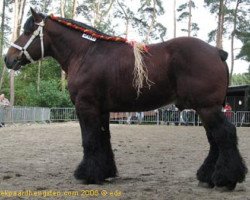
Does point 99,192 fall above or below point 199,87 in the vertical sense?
below

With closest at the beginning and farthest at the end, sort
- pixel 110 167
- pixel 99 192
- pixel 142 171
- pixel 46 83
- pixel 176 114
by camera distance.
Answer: pixel 99 192 < pixel 110 167 < pixel 142 171 < pixel 176 114 < pixel 46 83

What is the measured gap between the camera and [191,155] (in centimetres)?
1092

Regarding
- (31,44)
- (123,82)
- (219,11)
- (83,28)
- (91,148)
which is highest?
(219,11)

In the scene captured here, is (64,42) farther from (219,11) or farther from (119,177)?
(219,11)

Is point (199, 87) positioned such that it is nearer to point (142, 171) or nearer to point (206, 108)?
point (206, 108)

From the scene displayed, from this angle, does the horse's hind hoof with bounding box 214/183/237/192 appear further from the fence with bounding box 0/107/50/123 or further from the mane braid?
the fence with bounding box 0/107/50/123

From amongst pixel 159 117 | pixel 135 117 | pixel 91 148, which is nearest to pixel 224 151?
pixel 91 148

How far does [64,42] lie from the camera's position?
7535 mm

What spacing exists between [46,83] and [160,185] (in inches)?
1221

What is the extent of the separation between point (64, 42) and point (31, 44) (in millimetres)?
553

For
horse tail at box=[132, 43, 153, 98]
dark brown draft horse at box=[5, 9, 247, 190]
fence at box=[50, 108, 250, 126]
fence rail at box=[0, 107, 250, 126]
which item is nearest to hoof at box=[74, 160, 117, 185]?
dark brown draft horse at box=[5, 9, 247, 190]

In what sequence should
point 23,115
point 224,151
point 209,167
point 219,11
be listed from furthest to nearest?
point 219,11 < point 23,115 < point 209,167 < point 224,151

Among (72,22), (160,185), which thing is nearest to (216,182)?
(160,185)

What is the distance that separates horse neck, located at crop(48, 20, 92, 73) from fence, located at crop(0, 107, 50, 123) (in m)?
18.1
